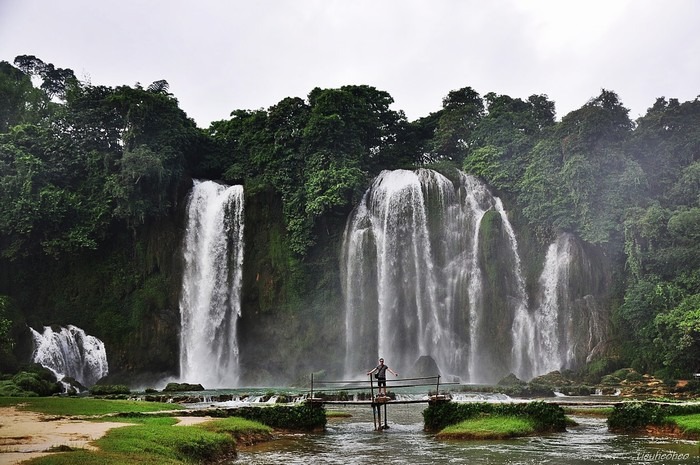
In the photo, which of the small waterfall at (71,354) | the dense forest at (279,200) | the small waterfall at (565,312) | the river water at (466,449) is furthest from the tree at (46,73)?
the river water at (466,449)

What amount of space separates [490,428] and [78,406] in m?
14.0

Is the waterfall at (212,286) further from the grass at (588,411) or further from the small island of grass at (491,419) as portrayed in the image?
the small island of grass at (491,419)

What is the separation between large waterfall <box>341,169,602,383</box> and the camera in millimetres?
46156

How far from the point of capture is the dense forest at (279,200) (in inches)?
1796

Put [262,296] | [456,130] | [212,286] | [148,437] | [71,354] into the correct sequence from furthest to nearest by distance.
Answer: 1. [456,130]
2. [262,296]
3. [212,286]
4. [71,354]
5. [148,437]

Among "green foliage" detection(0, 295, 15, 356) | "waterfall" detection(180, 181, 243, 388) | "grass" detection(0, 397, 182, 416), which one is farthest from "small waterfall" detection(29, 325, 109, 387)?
"grass" detection(0, 397, 182, 416)

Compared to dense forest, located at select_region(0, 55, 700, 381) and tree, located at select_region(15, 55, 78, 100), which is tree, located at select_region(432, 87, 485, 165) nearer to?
dense forest, located at select_region(0, 55, 700, 381)

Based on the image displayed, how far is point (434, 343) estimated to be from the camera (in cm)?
4747

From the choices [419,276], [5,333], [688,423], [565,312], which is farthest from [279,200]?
[688,423]

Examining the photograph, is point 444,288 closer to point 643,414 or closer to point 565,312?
point 565,312

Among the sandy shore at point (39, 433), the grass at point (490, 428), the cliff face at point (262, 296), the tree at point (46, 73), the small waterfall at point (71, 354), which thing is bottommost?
the grass at point (490, 428)

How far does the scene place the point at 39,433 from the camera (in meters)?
16.1

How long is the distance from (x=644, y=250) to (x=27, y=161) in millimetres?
43698

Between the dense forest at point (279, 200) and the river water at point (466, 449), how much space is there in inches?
926
